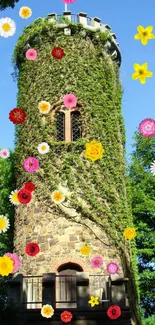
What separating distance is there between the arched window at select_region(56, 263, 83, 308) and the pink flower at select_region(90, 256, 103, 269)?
Answer: 13.8 inches

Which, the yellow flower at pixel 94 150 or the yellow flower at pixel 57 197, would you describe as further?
the yellow flower at pixel 94 150

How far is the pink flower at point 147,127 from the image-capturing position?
9.42 m

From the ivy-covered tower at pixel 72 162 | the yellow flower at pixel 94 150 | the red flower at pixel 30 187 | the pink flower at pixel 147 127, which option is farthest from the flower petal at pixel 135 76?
the red flower at pixel 30 187

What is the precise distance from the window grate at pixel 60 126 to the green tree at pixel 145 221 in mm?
6304

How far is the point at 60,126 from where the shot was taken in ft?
45.9

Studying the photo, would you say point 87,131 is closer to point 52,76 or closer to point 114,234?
point 52,76

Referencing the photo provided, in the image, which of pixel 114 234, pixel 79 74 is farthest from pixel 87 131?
pixel 114 234

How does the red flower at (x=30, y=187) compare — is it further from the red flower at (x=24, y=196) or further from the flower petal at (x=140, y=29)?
the flower petal at (x=140, y=29)

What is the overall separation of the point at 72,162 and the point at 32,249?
2.66 meters

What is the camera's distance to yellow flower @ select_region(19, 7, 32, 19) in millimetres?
8791

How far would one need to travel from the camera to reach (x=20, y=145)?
14234 millimetres

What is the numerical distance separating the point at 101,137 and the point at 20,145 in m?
2.55

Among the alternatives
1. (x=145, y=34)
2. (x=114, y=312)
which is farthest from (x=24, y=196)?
(x=145, y=34)

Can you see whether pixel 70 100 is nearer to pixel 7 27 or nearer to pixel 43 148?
pixel 43 148
